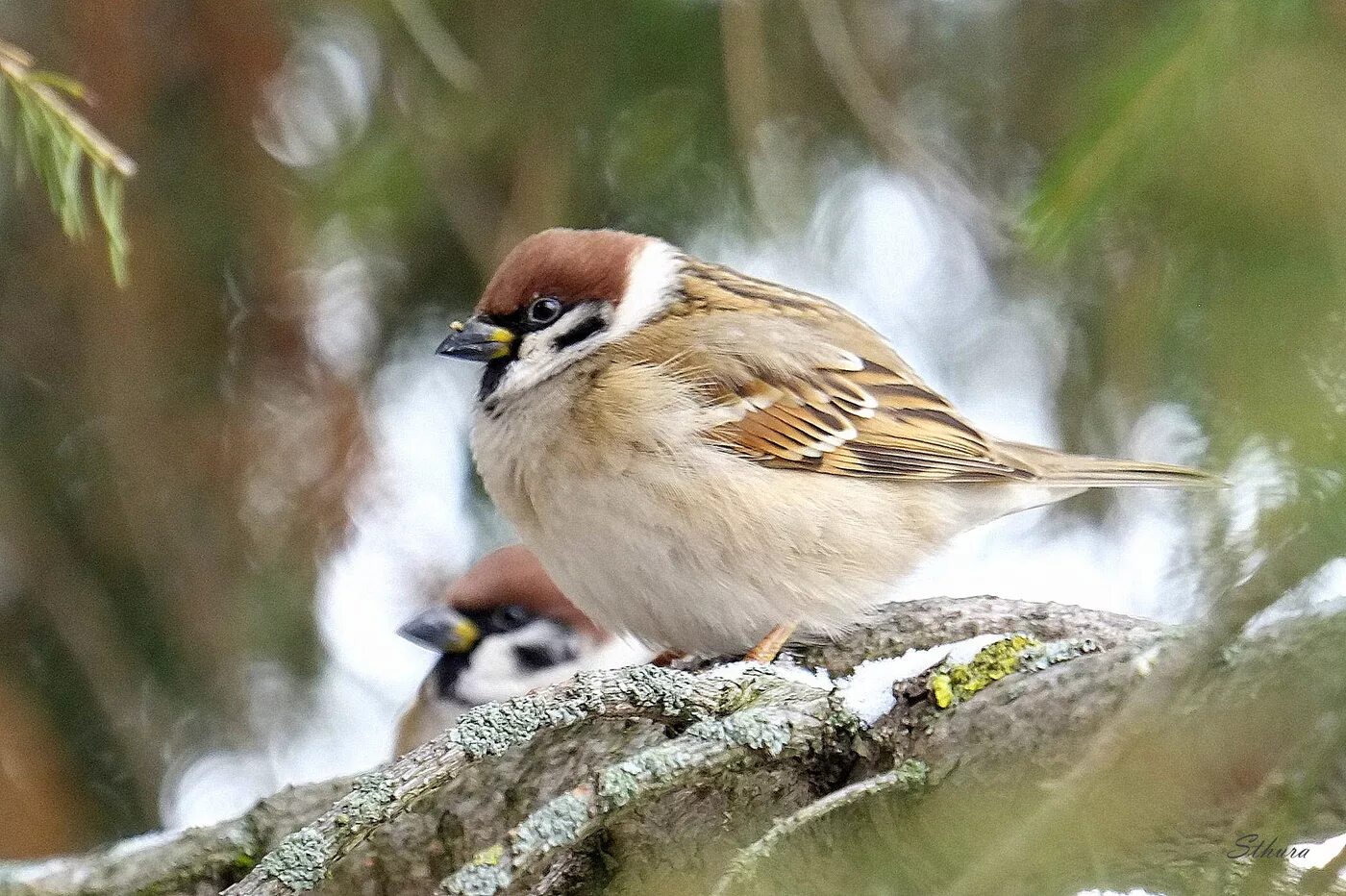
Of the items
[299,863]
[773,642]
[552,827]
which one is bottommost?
[773,642]

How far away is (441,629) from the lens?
11.6 feet

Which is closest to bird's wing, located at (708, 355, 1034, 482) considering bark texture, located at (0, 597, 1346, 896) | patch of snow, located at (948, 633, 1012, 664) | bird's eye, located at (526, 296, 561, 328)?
bird's eye, located at (526, 296, 561, 328)

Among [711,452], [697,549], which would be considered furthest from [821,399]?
[697,549]

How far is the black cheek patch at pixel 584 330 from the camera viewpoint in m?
3.08

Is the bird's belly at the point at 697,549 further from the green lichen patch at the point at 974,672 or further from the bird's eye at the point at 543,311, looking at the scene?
the green lichen patch at the point at 974,672

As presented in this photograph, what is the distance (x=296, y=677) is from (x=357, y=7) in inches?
63.2

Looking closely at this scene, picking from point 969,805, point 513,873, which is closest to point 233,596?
point 513,873

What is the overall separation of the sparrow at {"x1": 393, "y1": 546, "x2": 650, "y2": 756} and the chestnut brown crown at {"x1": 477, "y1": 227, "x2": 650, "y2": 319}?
0.84 m

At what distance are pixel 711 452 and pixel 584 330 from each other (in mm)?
497

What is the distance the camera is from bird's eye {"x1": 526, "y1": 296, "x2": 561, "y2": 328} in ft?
10.0

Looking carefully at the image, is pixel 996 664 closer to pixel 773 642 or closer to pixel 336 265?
pixel 773 642

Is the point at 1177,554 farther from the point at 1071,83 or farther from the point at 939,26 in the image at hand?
the point at 939,26

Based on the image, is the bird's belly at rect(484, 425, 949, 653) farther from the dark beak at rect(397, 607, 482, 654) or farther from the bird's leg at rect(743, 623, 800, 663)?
the dark beak at rect(397, 607, 482, 654)

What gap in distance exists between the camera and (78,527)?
11.0 feet
